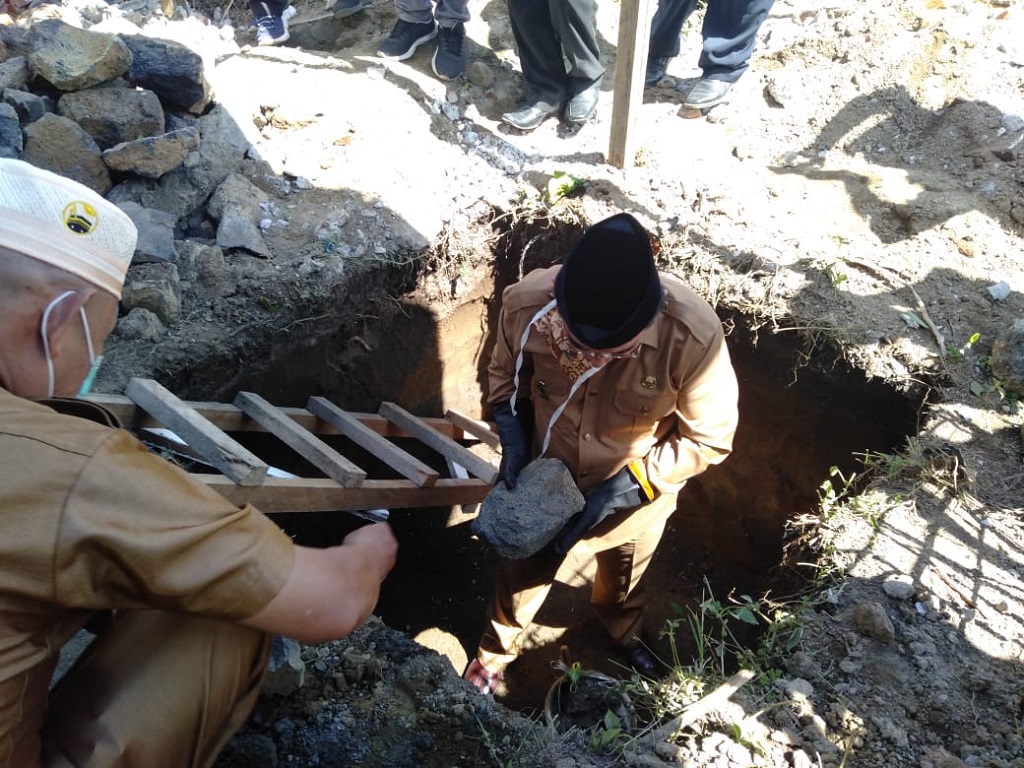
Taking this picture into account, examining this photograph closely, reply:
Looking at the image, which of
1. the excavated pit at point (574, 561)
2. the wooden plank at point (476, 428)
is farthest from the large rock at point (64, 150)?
the wooden plank at point (476, 428)

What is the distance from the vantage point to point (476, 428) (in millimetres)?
4102

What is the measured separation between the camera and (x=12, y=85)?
11.9 feet

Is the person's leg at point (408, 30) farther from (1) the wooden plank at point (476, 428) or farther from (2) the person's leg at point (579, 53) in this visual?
(1) the wooden plank at point (476, 428)

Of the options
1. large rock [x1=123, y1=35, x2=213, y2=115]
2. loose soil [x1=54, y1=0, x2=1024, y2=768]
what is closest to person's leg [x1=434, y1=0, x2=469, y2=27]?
loose soil [x1=54, y1=0, x2=1024, y2=768]

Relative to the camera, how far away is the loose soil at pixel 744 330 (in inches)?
94.3

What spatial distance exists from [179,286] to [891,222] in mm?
3828

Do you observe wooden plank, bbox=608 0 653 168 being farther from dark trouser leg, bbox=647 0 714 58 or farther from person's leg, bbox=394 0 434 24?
person's leg, bbox=394 0 434 24

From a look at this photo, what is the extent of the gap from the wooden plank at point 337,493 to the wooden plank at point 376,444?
57 mm

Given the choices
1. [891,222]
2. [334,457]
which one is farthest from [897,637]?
[891,222]

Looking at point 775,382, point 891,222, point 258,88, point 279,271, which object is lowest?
point 775,382

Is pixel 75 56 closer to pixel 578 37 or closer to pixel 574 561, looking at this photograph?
pixel 578 37

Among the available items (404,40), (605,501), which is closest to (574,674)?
(605,501)

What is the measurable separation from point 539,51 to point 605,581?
3.46m

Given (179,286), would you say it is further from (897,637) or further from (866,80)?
(866,80)
